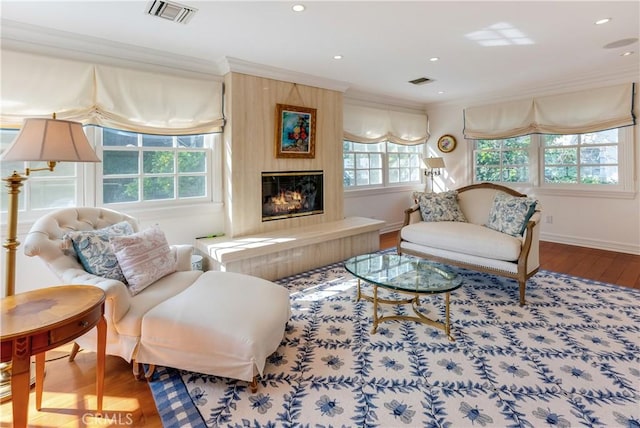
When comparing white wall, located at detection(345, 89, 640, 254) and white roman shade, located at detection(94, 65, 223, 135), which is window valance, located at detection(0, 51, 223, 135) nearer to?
white roman shade, located at detection(94, 65, 223, 135)

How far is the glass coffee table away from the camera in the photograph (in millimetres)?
2357

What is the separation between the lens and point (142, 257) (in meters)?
2.20

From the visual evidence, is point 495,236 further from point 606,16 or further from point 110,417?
point 110,417

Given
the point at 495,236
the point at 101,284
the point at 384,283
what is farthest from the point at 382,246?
the point at 101,284

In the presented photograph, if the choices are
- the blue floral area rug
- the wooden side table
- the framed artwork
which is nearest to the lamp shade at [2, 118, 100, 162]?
the wooden side table

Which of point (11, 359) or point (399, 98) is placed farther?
point (399, 98)

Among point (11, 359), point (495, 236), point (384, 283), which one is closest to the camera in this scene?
point (11, 359)

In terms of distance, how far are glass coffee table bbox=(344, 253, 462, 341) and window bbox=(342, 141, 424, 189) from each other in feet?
8.70

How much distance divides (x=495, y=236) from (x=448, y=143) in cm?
351

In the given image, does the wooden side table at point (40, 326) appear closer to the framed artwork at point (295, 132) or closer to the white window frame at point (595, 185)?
the framed artwork at point (295, 132)

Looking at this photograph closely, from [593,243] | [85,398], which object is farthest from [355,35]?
[593,243]

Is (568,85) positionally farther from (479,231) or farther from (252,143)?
(252,143)

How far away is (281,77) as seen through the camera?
159 inches

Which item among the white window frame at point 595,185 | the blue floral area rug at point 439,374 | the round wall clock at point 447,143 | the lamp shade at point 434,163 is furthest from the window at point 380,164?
the blue floral area rug at point 439,374
